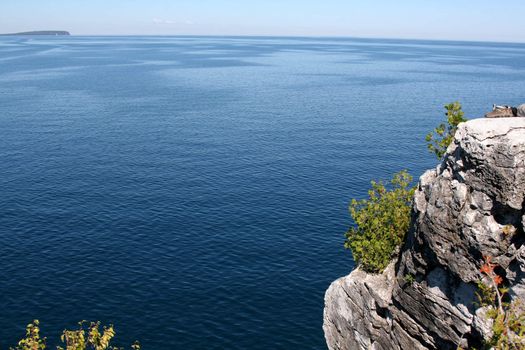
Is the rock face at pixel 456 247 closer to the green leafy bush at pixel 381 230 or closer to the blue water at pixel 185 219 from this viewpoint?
the green leafy bush at pixel 381 230

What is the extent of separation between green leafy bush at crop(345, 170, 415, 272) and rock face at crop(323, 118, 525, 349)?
1487 millimetres

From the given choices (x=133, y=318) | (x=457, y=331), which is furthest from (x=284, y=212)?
(x=457, y=331)

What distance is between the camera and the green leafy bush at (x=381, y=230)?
50.6 m

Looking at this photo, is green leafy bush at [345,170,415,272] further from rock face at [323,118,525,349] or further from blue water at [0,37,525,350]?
blue water at [0,37,525,350]

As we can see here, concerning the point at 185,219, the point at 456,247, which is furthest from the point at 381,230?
the point at 185,219

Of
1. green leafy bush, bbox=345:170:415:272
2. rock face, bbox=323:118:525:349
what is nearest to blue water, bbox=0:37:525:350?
green leafy bush, bbox=345:170:415:272

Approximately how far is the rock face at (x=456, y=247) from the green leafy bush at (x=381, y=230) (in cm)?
149

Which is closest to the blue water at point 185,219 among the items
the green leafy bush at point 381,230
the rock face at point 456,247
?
the green leafy bush at point 381,230

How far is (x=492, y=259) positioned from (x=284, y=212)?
6275cm

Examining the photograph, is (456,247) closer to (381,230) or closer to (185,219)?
(381,230)

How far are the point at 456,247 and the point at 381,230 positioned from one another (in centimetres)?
1243

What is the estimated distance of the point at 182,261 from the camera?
3209 inches

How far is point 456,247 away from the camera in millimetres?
40031

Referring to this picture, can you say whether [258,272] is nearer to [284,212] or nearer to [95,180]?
[284,212]
